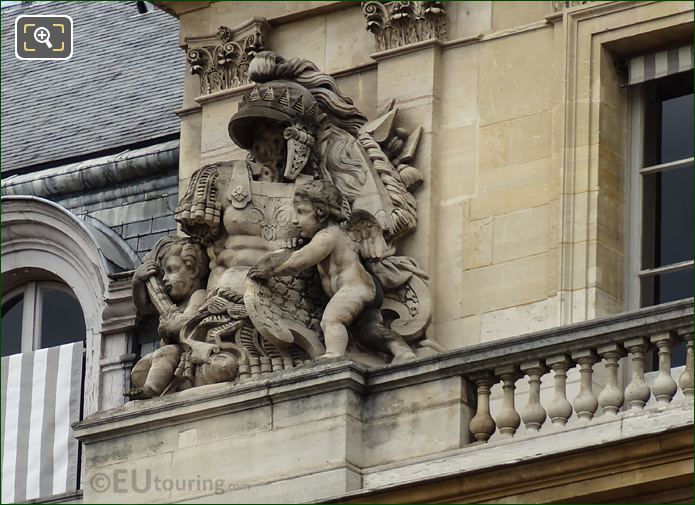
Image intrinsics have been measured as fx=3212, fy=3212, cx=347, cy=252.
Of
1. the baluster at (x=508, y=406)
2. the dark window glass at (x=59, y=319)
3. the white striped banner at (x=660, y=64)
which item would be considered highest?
the white striped banner at (x=660, y=64)

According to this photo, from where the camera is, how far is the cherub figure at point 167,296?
2008 centimetres

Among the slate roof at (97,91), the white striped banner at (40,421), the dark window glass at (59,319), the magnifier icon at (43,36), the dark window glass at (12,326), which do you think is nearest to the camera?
Answer: the white striped banner at (40,421)

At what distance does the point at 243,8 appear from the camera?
21906mm

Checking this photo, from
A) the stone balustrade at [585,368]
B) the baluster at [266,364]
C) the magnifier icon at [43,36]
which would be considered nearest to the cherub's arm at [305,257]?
the baluster at [266,364]

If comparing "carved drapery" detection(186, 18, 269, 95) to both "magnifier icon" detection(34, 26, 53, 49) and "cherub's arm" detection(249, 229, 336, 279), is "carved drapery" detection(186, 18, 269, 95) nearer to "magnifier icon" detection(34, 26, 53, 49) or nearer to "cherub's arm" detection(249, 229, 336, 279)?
"cherub's arm" detection(249, 229, 336, 279)

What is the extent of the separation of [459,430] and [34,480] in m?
4.55

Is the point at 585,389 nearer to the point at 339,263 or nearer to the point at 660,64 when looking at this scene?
the point at 339,263

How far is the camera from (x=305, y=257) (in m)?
19.8

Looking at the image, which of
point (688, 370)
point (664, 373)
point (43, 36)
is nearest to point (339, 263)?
point (664, 373)

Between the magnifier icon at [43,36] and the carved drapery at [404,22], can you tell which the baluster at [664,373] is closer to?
the carved drapery at [404,22]

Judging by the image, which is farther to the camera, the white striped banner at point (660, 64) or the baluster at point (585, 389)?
the white striped banner at point (660, 64)

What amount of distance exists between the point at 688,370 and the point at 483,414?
53.4 inches

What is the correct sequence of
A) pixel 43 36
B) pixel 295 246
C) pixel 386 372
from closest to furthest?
pixel 386 372
pixel 295 246
pixel 43 36

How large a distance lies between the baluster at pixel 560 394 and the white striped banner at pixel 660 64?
2.52 m
